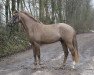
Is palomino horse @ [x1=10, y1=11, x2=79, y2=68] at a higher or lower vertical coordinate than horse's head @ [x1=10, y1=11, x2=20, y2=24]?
lower

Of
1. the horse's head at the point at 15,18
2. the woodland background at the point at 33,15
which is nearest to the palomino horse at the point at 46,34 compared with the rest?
the horse's head at the point at 15,18

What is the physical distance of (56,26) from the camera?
1056 cm

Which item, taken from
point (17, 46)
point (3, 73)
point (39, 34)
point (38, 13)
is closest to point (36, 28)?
point (39, 34)

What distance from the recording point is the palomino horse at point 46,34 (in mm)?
10344

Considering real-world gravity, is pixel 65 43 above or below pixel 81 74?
above

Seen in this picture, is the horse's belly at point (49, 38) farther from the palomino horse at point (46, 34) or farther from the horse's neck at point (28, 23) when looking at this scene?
the horse's neck at point (28, 23)

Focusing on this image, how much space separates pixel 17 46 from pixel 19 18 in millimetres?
5974

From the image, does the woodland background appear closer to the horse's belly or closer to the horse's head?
the horse's head

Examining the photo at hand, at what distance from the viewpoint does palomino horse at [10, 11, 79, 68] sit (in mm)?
10344

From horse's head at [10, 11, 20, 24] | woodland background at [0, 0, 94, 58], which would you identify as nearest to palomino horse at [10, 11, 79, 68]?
horse's head at [10, 11, 20, 24]

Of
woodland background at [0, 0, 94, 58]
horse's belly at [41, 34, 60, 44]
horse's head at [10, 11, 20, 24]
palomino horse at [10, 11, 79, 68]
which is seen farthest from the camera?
woodland background at [0, 0, 94, 58]

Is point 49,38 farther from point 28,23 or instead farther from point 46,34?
point 28,23

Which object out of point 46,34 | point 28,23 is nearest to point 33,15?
point 28,23

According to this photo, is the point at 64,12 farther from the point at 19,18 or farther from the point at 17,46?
the point at 19,18
